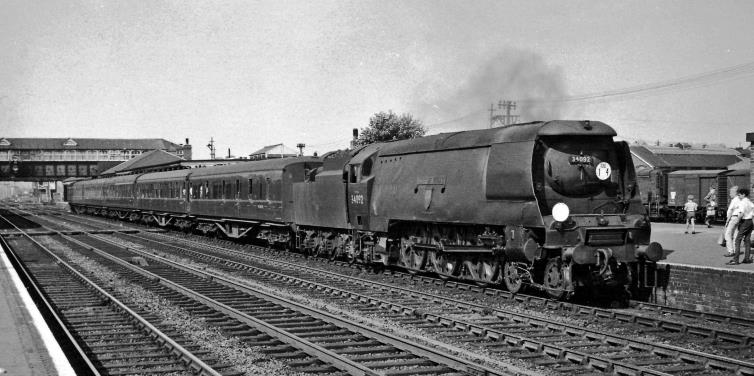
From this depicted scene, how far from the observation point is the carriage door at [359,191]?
59.7ft

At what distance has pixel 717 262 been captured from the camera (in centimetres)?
1514

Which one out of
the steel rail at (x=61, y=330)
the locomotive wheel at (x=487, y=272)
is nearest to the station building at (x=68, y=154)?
the steel rail at (x=61, y=330)

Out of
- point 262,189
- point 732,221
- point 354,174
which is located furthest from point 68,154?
point 732,221

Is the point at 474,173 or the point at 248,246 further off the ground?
the point at 474,173

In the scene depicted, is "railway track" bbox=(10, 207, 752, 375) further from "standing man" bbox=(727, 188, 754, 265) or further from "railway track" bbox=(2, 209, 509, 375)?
"standing man" bbox=(727, 188, 754, 265)

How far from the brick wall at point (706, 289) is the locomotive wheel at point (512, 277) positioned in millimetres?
2811

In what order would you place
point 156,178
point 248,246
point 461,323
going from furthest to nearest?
1. point 156,178
2. point 248,246
3. point 461,323

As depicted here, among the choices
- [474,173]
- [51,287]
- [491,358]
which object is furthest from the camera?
[51,287]

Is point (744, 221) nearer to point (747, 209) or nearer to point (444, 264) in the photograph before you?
point (747, 209)

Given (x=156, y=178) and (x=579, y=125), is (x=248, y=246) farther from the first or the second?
(x=579, y=125)

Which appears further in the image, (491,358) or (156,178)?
(156,178)

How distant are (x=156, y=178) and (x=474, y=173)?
30.6m

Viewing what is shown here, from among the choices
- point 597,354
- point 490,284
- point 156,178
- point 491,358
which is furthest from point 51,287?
point 156,178

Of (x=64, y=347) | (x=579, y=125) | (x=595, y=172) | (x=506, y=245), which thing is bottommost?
(x=64, y=347)
